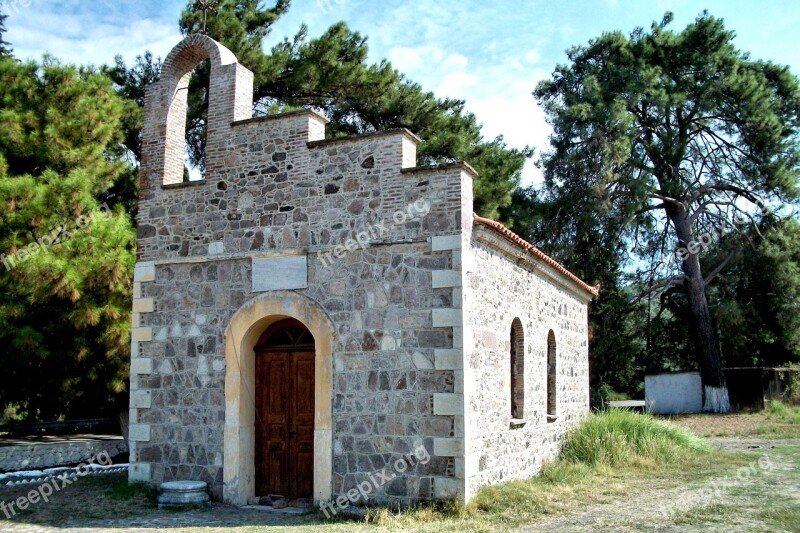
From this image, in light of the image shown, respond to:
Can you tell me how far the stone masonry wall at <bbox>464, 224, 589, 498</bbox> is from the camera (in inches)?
373

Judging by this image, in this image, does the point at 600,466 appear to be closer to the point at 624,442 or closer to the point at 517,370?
the point at 624,442

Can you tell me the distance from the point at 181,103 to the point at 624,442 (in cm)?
943

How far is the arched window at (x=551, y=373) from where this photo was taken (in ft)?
43.6

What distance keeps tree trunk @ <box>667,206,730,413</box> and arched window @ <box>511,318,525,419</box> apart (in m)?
16.5

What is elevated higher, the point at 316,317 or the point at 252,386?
the point at 316,317

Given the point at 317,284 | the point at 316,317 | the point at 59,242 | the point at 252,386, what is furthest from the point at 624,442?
the point at 59,242

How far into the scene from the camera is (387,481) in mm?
9188

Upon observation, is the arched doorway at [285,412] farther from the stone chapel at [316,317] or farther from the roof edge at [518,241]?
the roof edge at [518,241]

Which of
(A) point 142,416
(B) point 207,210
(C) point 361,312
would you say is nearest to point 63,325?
(A) point 142,416

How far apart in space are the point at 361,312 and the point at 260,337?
1.82 m

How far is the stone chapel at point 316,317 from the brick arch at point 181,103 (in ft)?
0.09

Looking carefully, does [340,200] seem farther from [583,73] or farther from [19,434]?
[583,73]

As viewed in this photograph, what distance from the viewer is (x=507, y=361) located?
1089 centimetres

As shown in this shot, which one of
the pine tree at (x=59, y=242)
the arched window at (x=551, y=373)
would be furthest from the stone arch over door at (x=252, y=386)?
the arched window at (x=551, y=373)
